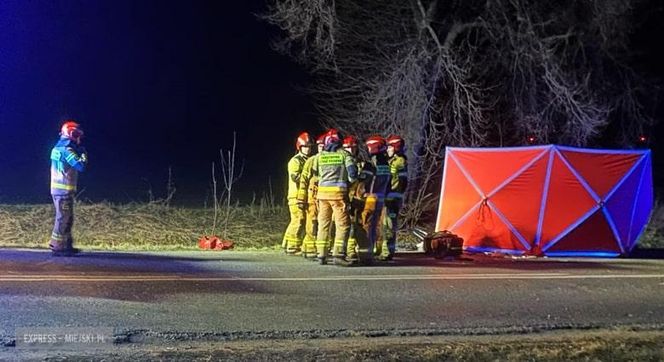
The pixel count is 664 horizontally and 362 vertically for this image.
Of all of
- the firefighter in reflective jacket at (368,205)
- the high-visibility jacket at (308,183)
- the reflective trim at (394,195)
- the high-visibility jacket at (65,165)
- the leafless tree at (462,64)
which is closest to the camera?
the high-visibility jacket at (65,165)

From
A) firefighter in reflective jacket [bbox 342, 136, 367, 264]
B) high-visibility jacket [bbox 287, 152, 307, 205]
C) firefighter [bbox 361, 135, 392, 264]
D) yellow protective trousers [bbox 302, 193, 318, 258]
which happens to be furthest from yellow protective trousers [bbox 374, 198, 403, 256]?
high-visibility jacket [bbox 287, 152, 307, 205]

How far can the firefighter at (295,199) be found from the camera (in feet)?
41.9

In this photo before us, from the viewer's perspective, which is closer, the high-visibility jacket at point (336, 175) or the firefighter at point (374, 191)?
the high-visibility jacket at point (336, 175)

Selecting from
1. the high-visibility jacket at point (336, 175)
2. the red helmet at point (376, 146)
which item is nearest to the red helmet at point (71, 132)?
the high-visibility jacket at point (336, 175)

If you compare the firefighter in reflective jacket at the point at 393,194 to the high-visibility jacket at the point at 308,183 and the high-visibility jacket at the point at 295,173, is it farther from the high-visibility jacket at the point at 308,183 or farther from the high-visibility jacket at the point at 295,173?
the high-visibility jacket at the point at 295,173

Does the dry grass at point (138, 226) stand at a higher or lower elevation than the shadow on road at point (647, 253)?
higher

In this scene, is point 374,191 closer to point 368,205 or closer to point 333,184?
point 368,205

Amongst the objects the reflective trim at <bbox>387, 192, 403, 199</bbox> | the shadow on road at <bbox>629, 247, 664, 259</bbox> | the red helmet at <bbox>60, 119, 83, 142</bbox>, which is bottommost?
the shadow on road at <bbox>629, 247, 664, 259</bbox>

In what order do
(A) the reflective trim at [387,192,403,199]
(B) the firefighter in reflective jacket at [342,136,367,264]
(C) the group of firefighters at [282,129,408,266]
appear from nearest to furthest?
(C) the group of firefighters at [282,129,408,266] → (B) the firefighter in reflective jacket at [342,136,367,264] → (A) the reflective trim at [387,192,403,199]

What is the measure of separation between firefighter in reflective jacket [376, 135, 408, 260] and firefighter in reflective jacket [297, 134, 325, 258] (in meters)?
1.07

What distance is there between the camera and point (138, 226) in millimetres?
16000

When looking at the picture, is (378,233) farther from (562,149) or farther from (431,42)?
(431,42)

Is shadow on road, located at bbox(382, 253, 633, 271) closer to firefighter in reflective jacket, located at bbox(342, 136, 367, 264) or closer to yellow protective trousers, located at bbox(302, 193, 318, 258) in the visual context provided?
firefighter in reflective jacket, located at bbox(342, 136, 367, 264)

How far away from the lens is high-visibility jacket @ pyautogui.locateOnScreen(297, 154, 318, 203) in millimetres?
12570
